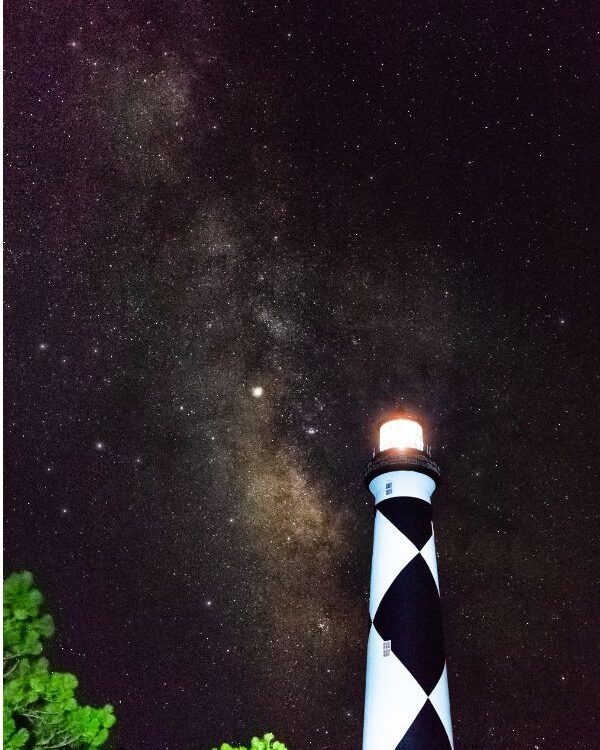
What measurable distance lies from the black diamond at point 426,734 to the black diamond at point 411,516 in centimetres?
195

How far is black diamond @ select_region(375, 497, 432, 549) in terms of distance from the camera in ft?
30.4

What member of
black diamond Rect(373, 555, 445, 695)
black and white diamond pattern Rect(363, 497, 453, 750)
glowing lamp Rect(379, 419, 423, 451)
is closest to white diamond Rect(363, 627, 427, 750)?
black and white diamond pattern Rect(363, 497, 453, 750)

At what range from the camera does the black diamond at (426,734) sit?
8039mm

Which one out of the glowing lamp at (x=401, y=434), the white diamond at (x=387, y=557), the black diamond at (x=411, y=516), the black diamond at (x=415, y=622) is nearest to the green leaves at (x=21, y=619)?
the black diamond at (x=415, y=622)

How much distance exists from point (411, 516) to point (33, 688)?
5020 mm

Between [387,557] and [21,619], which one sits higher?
[387,557]

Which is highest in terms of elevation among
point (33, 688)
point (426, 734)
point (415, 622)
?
point (415, 622)

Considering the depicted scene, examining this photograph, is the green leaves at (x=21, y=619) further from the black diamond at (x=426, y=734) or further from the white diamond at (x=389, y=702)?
the black diamond at (x=426, y=734)

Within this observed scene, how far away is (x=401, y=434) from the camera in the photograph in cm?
1029

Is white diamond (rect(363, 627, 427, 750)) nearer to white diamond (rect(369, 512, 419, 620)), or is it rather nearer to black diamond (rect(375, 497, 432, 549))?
white diamond (rect(369, 512, 419, 620))

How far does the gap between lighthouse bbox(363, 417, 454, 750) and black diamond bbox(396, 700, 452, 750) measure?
1 cm

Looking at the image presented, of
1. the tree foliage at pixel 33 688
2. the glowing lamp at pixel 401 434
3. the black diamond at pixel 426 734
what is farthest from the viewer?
the glowing lamp at pixel 401 434

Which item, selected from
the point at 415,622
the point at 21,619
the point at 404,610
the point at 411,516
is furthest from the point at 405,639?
the point at 21,619

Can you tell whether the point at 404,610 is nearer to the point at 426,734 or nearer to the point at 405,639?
the point at 405,639
